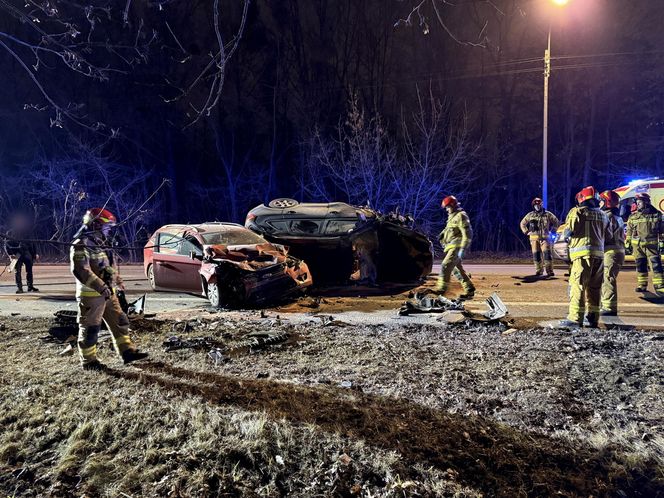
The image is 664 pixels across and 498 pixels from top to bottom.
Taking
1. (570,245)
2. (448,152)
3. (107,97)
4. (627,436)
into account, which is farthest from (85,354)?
(107,97)

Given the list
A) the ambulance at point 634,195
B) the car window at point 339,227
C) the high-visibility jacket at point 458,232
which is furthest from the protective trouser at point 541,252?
the car window at point 339,227

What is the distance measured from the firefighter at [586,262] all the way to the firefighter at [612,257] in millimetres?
829

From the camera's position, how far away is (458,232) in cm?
814

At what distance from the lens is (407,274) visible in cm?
1031

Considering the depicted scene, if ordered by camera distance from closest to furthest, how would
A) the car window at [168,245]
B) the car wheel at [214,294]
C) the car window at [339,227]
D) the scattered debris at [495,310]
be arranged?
Result: the scattered debris at [495,310], the car wheel at [214,294], the car window at [168,245], the car window at [339,227]

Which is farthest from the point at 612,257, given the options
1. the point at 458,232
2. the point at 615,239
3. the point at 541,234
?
the point at 541,234

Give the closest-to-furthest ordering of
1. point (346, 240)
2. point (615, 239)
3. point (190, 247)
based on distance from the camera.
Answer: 1. point (615, 239)
2. point (190, 247)
3. point (346, 240)

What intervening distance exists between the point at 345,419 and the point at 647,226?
7517 millimetres

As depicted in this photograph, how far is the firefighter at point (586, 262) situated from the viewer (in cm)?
596

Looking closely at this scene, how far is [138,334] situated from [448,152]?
59.5 feet

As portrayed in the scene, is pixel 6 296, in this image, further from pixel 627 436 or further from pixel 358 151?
pixel 358 151

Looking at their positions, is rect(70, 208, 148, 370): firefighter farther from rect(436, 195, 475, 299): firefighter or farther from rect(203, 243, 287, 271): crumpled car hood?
rect(436, 195, 475, 299): firefighter

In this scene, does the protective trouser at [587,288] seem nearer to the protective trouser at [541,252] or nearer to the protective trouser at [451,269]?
the protective trouser at [451,269]

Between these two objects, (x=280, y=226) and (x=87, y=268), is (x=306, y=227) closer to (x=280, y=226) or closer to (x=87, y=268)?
(x=280, y=226)
